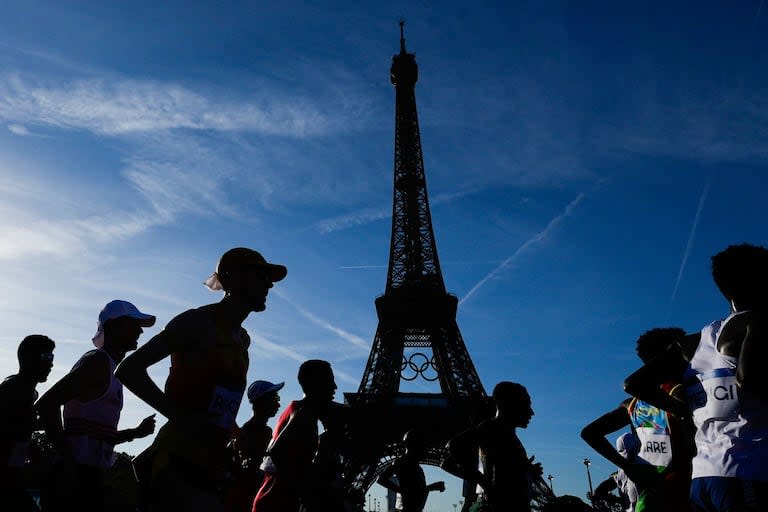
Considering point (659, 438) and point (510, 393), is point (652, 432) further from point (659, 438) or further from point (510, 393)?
point (510, 393)

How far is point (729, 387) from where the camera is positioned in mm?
2754

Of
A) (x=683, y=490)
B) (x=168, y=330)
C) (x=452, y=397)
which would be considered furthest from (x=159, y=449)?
(x=452, y=397)

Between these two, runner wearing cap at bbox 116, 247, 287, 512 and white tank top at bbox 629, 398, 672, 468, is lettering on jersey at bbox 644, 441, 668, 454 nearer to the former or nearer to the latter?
white tank top at bbox 629, 398, 672, 468

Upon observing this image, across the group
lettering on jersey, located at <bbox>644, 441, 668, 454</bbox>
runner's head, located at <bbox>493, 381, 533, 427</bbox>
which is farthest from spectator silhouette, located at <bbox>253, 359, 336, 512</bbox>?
lettering on jersey, located at <bbox>644, 441, 668, 454</bbox>

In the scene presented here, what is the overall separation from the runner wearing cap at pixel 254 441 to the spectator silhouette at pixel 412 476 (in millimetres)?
1522

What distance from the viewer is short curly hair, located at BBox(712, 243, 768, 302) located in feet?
9.39

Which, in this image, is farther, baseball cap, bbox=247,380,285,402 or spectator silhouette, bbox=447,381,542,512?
baseball cap, bbox=247,380,285,402

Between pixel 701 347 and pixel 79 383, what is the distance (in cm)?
408

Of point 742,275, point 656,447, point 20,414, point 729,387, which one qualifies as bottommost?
point 20,414

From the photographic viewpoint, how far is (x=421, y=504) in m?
6.54

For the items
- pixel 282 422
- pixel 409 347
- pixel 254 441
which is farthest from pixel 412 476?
pixel 409 347

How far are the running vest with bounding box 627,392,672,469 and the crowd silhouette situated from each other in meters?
0.01

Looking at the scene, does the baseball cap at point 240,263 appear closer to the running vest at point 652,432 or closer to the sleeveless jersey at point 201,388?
the sleeveless jersey at point 201,388

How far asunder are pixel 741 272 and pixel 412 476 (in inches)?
183
